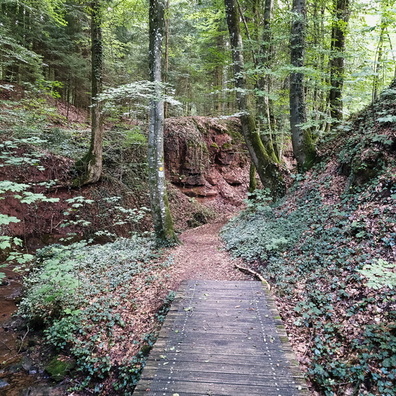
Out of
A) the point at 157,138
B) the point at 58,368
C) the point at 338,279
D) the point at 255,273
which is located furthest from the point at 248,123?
the point at 58,368

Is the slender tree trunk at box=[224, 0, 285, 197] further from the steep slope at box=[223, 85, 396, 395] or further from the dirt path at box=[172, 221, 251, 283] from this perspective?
the dirt path at box=[172, 221, 251, 283]

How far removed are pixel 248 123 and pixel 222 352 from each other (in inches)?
350

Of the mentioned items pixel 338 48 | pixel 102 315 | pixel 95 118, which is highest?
pixel 338 48

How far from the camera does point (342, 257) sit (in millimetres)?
5004

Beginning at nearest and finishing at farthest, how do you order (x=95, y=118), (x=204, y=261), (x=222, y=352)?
(x=222, y=352) < (x=204, y=261) < (x=95, y=118)

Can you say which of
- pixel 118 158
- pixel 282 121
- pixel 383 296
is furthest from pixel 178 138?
pixel 383 296

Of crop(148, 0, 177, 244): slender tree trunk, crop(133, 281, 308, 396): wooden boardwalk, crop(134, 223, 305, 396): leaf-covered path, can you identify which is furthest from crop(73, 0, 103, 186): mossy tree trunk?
crop(133, 281, 308, 396): wooden boardwalk

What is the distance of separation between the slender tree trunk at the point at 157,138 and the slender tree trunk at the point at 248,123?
3.06 meters

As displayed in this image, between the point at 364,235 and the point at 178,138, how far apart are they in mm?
12423

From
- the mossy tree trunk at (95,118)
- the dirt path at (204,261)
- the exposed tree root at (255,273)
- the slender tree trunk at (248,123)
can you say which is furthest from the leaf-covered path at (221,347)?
the mossy tree trunk at (95,118)

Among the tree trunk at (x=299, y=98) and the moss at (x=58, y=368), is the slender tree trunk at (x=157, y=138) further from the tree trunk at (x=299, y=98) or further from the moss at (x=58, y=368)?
the tree trunk at (x=299, y=98)

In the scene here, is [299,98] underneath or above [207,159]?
above

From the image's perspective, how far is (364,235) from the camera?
510cm

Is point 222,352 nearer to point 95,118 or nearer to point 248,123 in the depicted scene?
point 248,123
